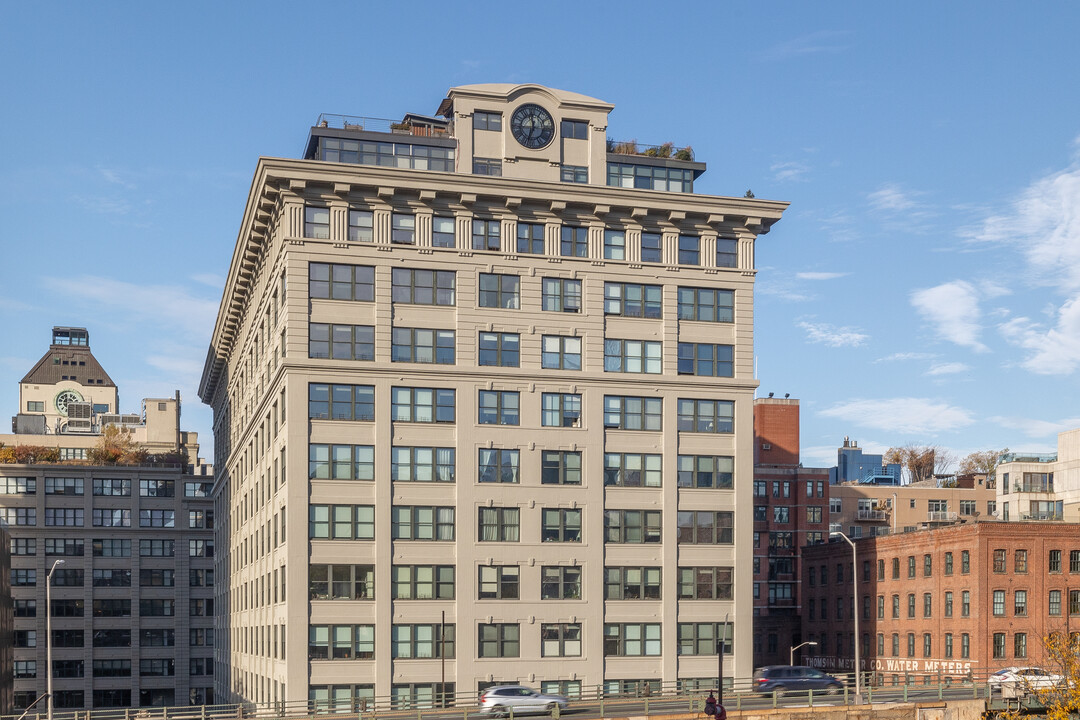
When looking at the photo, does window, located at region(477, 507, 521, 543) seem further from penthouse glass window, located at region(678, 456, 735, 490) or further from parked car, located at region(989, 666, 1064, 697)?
parked car, located at region(989, 666, 1064, 697)

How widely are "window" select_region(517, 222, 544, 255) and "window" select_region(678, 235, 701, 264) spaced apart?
8614 mm

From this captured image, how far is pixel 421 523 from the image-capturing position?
2773 inches

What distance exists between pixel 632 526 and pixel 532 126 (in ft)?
80.1

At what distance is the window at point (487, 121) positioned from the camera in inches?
2977

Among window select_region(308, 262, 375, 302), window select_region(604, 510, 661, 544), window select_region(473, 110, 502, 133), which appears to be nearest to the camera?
window select_region(308, 262, 375, 302)

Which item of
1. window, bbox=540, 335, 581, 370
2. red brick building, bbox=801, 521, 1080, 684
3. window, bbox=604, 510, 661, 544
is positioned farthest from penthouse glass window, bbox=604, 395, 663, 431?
red brick building, bbox=801, 521, 1080, 684

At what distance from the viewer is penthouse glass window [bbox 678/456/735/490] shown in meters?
75.4

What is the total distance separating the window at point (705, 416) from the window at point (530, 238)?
40.4 ft

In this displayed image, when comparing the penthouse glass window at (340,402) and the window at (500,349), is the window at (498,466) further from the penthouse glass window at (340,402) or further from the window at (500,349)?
the penthouse glass window at (340,402)

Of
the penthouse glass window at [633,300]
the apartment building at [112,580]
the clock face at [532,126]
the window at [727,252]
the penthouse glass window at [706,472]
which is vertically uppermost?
the clock face at [532,126]

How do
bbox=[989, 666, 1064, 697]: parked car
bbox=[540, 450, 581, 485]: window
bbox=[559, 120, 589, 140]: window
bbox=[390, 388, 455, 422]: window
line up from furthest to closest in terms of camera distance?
bbox=[559, 120, 589, 140]: window → bbox=[540, 450, 581, 485]: window → bbox=[390, 388, 455, 422]: window → bbox=[989, 666, 1064, 697]: parked car

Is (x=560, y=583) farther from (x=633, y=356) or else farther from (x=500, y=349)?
(x=633, y=356)

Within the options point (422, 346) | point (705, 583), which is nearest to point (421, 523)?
point (422, 346)

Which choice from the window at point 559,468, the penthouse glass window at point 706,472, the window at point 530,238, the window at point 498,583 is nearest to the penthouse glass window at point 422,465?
the window at point 559,468
